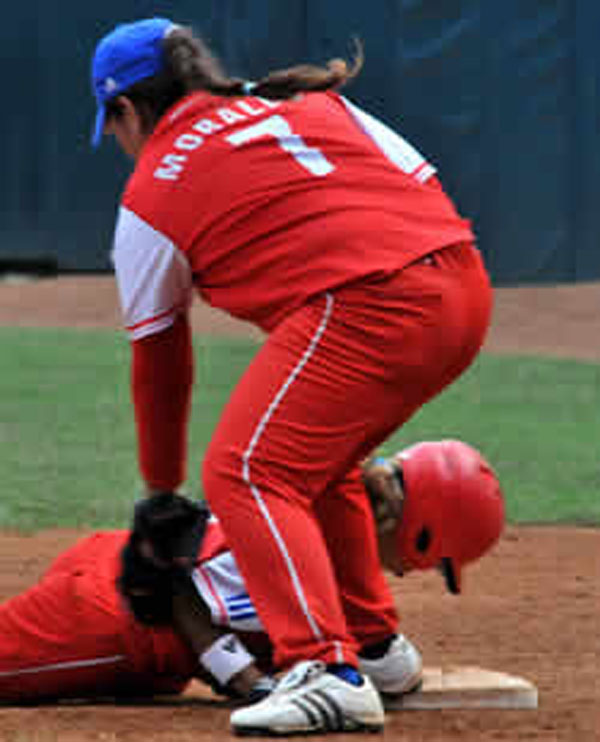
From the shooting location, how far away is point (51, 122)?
15.3 metres

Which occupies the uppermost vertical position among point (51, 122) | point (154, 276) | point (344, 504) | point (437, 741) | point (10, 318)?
point (154, 276)

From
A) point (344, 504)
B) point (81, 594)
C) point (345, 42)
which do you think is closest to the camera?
point (344, 504)

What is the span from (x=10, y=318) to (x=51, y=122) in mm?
2030

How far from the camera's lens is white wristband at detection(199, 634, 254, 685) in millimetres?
3691

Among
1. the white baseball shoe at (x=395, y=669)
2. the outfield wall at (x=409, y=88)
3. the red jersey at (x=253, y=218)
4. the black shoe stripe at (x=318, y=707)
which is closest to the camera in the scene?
the black shoe stripe at (x=318, y=707)

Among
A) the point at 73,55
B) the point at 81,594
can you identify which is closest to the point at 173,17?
the point at 73,55

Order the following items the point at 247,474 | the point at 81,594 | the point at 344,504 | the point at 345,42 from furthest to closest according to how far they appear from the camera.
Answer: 1. the point at 345,42
2. the point at 81,594
3. the point at 344,504
4. the point at 247,474

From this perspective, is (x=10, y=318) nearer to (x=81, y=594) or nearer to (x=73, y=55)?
(x=73, y=55)

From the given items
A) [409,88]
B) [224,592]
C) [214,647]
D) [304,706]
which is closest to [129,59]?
[224,592]

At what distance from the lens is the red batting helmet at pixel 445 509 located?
3.73 meters

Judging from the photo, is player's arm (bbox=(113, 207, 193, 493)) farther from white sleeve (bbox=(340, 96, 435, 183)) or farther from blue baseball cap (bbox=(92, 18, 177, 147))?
white sleeve (bbox=(340, 96, 435, 183))

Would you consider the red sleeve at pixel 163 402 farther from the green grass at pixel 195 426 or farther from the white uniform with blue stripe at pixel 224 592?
the green grass at pixel 195 426

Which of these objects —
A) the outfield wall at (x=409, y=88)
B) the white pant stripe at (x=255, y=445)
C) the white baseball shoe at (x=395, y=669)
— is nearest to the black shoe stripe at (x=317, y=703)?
the white pant stripe at (x=255, y=445)

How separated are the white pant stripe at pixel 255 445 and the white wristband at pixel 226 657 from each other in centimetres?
42
